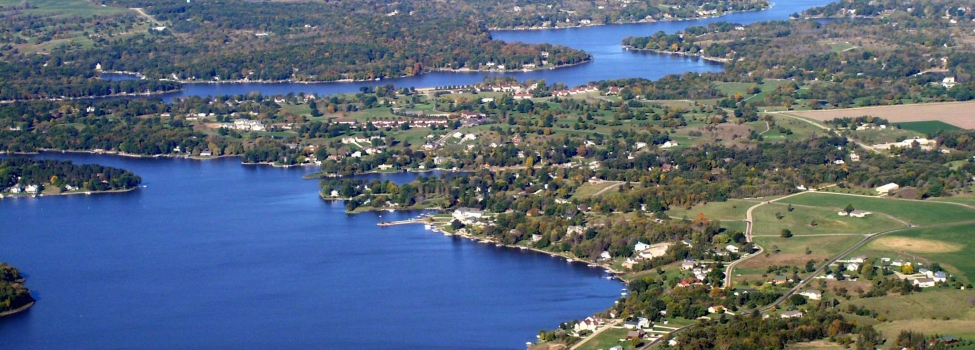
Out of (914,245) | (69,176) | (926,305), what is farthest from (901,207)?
(69,176)

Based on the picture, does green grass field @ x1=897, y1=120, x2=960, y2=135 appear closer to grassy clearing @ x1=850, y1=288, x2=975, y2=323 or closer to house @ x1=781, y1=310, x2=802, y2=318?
grassy clearing @ x1=850, y1=288, x2=975, y2=323

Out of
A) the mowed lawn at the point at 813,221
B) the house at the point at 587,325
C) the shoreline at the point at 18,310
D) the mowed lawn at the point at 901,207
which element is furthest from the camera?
the mowed lawn at the point at 901,207

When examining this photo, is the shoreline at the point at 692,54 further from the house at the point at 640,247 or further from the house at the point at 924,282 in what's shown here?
the house at the point at 924,282

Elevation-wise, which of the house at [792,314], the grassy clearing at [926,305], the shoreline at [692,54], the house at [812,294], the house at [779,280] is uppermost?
the house at [792,314]

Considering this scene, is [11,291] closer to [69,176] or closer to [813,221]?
[69,176]

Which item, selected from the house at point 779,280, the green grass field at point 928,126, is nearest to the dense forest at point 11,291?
the house at point 779,280

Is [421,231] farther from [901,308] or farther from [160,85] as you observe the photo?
[160,85]

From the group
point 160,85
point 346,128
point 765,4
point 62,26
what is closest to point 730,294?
point 346,128

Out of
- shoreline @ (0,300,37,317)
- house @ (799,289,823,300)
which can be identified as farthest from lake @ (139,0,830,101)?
house @ (799,289,823,300)
